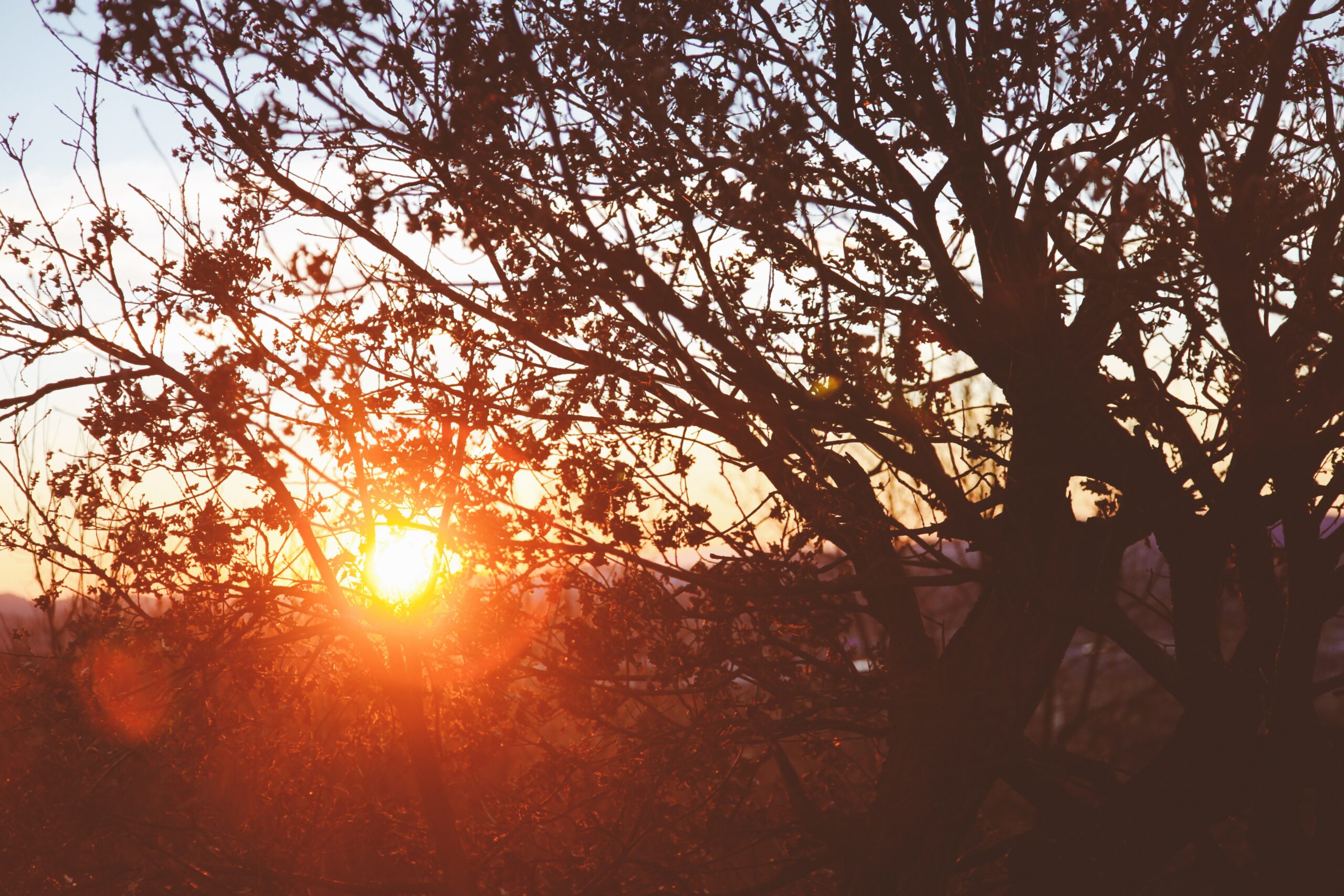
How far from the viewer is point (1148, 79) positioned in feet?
18.5

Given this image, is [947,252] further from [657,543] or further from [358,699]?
[358,699]

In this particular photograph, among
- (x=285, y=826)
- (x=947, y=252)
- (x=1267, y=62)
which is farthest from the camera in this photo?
(x=285, y=826)

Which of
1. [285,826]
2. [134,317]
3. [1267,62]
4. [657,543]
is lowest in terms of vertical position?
[285,826]

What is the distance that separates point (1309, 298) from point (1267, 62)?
44.3 inches

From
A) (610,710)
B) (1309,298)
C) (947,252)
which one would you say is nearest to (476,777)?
(610,710)

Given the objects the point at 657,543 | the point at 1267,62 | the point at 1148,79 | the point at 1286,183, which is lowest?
the point at 657,543

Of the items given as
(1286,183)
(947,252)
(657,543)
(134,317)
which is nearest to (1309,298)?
(1286,183)

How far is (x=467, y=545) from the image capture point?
6027 millimetres

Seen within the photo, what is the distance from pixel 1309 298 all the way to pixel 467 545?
452cm

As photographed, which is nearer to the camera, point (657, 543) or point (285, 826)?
point (657, 543)

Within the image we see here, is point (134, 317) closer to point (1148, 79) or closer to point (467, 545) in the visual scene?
point (467, 545)

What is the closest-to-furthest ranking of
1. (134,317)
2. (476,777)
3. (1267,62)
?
(1267,62) < (134,317) < (476,777)

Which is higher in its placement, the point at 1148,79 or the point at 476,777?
the point at 1148,79

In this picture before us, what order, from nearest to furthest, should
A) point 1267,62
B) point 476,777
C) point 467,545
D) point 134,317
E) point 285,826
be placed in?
point 1267,62
point 467,545
point 134,317
point 285,826
point 476,777
